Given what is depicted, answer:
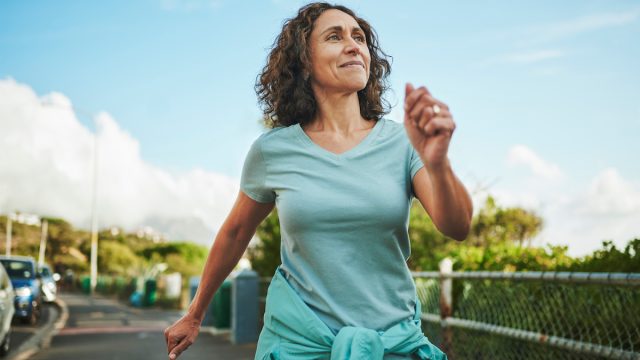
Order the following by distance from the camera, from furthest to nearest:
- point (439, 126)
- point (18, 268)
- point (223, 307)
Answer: point (18, 268) < point (223, 307) < point (439, 126)

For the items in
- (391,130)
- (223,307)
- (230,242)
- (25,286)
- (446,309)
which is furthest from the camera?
(25,286)

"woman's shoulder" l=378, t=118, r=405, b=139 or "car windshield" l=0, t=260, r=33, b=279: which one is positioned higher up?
"woman's shoulder" l=378, t=118, r=405, b=139

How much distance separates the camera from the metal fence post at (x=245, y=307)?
1507cm

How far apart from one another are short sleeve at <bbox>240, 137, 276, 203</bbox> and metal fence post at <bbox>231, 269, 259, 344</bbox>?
1261 cm

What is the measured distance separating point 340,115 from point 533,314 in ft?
14.4

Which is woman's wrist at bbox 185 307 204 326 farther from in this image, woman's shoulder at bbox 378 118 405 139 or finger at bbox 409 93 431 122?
finger at bbox 409 93 431 122

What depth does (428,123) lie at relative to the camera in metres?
1.82

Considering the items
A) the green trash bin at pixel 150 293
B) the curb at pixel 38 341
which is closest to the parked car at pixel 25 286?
the curb at pixel 38 341

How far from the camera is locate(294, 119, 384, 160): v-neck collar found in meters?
2.38

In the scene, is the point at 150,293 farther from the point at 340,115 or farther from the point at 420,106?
the point at 420,106

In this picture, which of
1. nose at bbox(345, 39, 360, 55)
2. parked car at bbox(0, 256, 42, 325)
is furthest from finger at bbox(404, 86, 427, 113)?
parked car at bbox(0, 256, 42, 325)

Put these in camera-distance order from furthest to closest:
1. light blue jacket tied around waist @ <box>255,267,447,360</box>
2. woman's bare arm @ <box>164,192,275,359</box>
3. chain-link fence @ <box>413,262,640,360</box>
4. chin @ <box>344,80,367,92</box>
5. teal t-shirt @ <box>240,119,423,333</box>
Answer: chain-link fence @ <box>413,262,640,360</box> < woman's bare arm @ <box>164,192,275,359</box> < chin @ <box>344,80,367,92</box> < teal t-shirt @ <box>240,119,423,333</box> < light blue jacket tied around waist @ <box>255,267,447,360</box>

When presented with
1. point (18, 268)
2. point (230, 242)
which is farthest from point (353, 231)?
point (18, 268)

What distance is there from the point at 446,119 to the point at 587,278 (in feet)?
12.0
